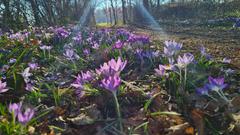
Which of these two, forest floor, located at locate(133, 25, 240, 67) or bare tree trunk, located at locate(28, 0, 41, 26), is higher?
bare tree trunk, located at locate(28, 0, 41, 26)

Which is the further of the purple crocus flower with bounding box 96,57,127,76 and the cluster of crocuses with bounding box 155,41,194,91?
the cluster of crocuses with bounding box 155,41,194,91

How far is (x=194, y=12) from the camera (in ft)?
83.0

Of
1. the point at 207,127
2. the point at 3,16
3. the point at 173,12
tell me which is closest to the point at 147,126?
the point at 207,127

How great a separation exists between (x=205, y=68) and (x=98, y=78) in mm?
861

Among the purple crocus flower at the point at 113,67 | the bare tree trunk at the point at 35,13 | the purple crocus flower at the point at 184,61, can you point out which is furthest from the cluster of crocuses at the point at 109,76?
the bare tree trunk at the point at 35,13

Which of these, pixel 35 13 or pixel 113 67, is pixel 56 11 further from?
pixel 113 67

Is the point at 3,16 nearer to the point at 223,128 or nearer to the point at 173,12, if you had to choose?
the point at 223,128

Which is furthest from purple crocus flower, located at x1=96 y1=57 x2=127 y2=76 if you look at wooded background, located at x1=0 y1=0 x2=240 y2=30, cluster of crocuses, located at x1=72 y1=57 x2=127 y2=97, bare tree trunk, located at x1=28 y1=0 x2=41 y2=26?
bare tree trunk, located at x1=28 y1=0 x2=41 y2=26

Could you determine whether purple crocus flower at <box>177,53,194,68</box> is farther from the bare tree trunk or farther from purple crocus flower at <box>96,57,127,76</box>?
the bare tree trunk

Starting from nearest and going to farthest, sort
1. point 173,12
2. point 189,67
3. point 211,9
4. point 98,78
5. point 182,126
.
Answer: point 182,126, point 98,78, point 189,67, point 211,9, point 173,12

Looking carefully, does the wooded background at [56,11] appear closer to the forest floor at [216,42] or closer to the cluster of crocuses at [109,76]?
the forest floor at [216,42]

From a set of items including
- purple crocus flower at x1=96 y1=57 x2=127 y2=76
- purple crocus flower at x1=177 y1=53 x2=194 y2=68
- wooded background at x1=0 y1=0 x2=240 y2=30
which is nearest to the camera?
purple crocus flower at x1=96 y1=57 x2=127 y2=76

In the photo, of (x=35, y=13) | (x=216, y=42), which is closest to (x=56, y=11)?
(x=35, y=13)

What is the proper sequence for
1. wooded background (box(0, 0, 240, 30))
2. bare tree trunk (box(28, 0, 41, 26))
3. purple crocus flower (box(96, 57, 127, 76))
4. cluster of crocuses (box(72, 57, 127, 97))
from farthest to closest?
bare tree trunk (box(28, 0, 41, 26)) → wooded background (box(0, 0, 240, 30)) → purple crocus flower (box(96, 57, 127, 76)) → cluster of crocuses (box(72, 57, 127, 97))
